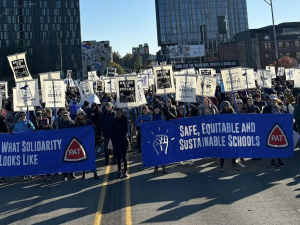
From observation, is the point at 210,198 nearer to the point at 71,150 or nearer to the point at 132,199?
the point at 132,199

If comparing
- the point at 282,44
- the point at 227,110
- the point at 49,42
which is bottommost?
the point at 227,110

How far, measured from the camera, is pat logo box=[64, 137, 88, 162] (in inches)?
413

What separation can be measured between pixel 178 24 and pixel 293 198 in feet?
420

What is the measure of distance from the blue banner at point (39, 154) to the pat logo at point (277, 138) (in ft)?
15.3

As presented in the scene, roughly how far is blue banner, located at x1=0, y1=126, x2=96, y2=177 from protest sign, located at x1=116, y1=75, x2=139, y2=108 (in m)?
3.12

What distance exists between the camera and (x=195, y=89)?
13.3 metres

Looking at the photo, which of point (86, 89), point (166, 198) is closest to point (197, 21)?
point (86, 89)

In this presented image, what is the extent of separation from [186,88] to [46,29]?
370 feet

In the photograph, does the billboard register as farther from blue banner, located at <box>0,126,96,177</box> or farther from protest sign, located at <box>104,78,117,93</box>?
blue banner, located at <box>0,126,96,177</box>

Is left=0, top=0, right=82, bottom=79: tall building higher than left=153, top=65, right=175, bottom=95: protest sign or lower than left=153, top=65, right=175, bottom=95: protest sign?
higher

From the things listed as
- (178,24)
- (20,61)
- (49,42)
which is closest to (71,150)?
(20,61)

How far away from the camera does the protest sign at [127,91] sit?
13281 mm

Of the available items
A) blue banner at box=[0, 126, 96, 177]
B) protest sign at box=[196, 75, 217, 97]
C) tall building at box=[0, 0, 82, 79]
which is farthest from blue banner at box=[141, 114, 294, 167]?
tall building at box=[0, 0, 82, 79]

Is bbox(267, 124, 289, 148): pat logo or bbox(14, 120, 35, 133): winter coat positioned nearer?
bbox(267, 124, 289, 148): pat logo
